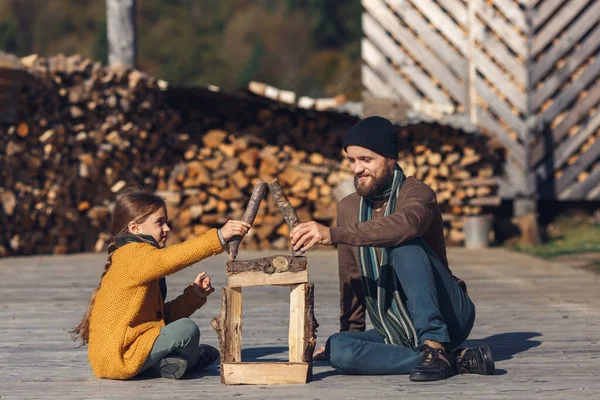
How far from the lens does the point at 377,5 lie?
40.8ft

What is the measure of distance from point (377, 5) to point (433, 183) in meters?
2.23

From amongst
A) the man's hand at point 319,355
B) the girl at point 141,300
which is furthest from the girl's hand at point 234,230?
the man's hand at point 319,355

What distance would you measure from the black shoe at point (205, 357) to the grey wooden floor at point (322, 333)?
5 centimetres

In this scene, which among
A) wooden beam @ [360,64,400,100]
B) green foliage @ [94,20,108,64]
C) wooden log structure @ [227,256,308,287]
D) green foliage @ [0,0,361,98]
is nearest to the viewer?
wooden log structure @ [227,256,308,287]

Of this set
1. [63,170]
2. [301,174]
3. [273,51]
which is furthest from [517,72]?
[273,51]

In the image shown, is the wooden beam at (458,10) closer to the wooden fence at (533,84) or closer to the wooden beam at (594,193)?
the wooden fence at (533,84)

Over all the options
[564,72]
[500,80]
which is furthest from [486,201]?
[564,72]

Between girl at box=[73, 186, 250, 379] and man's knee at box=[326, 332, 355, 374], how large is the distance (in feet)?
1.83

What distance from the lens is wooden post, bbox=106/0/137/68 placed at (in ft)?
37.9

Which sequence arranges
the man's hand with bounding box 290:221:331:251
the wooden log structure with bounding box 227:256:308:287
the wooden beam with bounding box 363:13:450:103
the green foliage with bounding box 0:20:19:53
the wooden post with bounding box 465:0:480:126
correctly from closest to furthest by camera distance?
the man's hand with bounding box 290:221:331:251 < the wooden log structure with bounding box 227:256:308:287 < the wooden post with bounding box 465:0:480:126 < the wooden beam with bounding box 363:13:450:103 < the green foliage with bounding box 0:20:19:53

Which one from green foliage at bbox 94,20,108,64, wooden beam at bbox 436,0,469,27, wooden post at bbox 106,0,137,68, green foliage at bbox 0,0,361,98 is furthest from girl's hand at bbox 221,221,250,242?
green foliage at bbox 0,0,361,98

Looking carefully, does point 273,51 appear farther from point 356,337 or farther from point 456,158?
point 356,337

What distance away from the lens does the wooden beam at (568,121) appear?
38.9ft

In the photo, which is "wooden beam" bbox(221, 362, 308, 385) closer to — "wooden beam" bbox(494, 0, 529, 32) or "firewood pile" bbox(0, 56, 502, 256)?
"firewood pile" bbox(0, 56, 502, 256)
